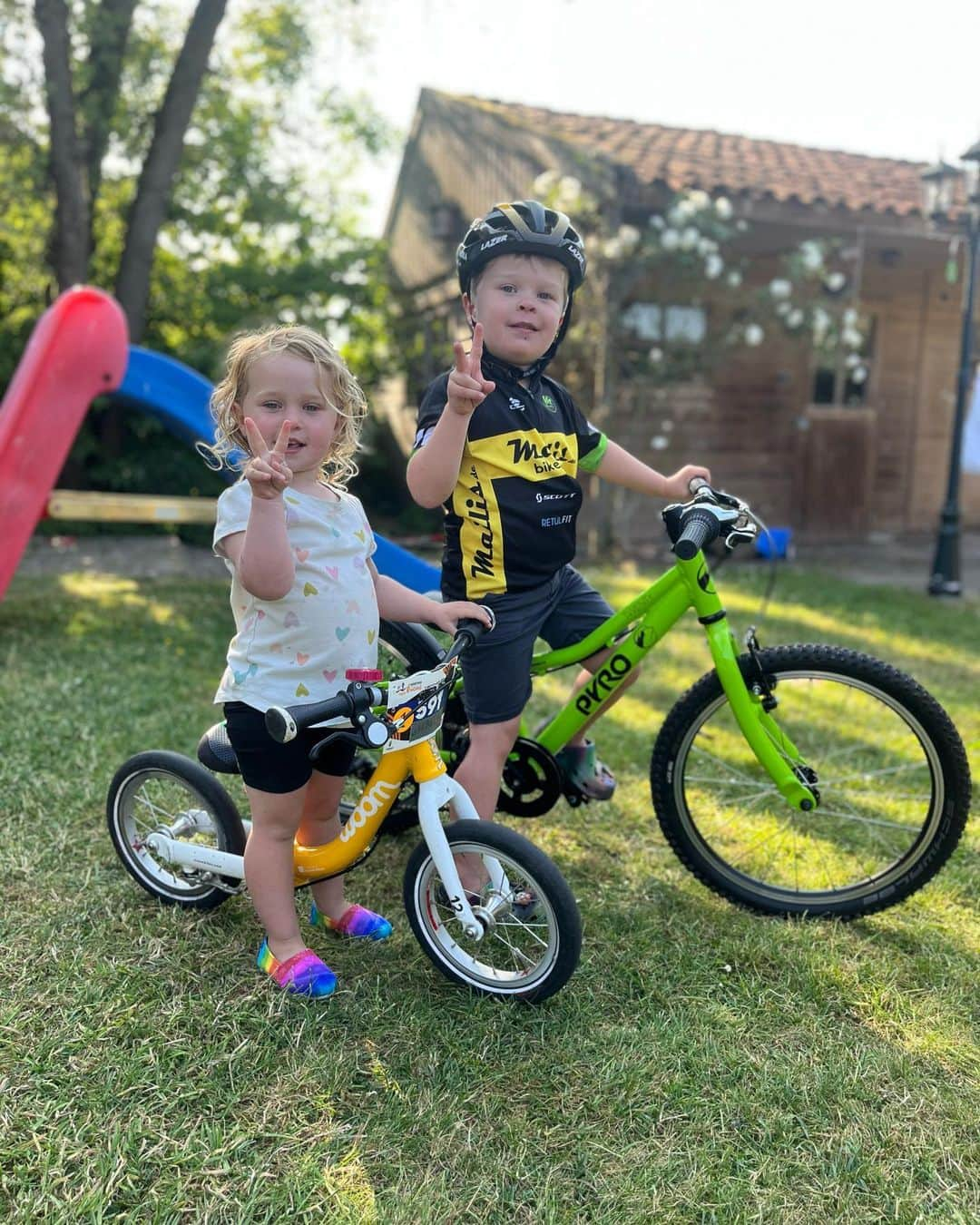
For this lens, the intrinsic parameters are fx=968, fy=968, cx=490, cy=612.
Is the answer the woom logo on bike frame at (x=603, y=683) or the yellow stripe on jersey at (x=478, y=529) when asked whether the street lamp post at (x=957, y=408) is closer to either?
the woom logo on bike frame at (x=603, y=683)

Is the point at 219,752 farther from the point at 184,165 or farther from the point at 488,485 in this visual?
the point at 184,165

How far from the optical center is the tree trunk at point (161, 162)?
25.3 feet

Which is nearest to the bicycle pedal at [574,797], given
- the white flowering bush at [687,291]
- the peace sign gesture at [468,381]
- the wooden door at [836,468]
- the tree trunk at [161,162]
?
the peace sign gesture at [468,381]

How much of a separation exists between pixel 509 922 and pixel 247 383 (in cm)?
129

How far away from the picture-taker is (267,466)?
170cm

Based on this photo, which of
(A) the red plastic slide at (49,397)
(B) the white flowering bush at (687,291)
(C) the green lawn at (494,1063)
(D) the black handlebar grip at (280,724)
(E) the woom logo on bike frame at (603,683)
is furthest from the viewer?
(B) the white flowering bush at (687,291)

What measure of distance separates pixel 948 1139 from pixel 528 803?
3.96 ft

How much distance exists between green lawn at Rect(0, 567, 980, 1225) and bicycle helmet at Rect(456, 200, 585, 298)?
1645 mm

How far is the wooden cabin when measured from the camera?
9.04 metres

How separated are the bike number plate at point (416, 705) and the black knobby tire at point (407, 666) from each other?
0.54 m

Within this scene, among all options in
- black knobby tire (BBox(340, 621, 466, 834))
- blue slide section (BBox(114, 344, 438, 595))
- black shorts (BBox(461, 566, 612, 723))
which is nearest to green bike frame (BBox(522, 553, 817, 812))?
black shorts (BBox(461, 566, 612, 723))

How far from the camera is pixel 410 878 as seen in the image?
2.16m

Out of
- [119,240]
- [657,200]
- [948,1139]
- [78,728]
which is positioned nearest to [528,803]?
[948,1139]

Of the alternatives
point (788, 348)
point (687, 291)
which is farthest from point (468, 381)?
point (788, 348)
